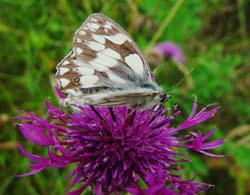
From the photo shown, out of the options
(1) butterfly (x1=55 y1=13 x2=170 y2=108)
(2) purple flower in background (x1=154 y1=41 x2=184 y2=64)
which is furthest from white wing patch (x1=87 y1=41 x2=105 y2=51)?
(2) purple flower in background (x1=154 y1=41 x2=184 y2=64)

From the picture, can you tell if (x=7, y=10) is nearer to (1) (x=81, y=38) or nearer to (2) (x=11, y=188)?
(2) (x=11, y=188)

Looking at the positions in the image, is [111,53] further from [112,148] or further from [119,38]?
Result: [112,148]

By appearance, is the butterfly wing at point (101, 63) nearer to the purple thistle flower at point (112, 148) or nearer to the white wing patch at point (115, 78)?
the white wing patch at point (115, 78)

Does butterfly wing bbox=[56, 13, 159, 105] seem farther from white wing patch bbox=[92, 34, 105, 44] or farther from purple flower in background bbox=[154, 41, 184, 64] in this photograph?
purple flower in background bbox=[154, 41, 184, 64]

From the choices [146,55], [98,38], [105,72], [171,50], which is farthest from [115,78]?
[171,50]

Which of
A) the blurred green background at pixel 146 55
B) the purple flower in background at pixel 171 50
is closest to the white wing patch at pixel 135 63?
the blurred green background at pixel 146 55

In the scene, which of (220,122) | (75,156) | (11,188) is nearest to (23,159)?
(11,188)

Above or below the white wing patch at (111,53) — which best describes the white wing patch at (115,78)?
below
